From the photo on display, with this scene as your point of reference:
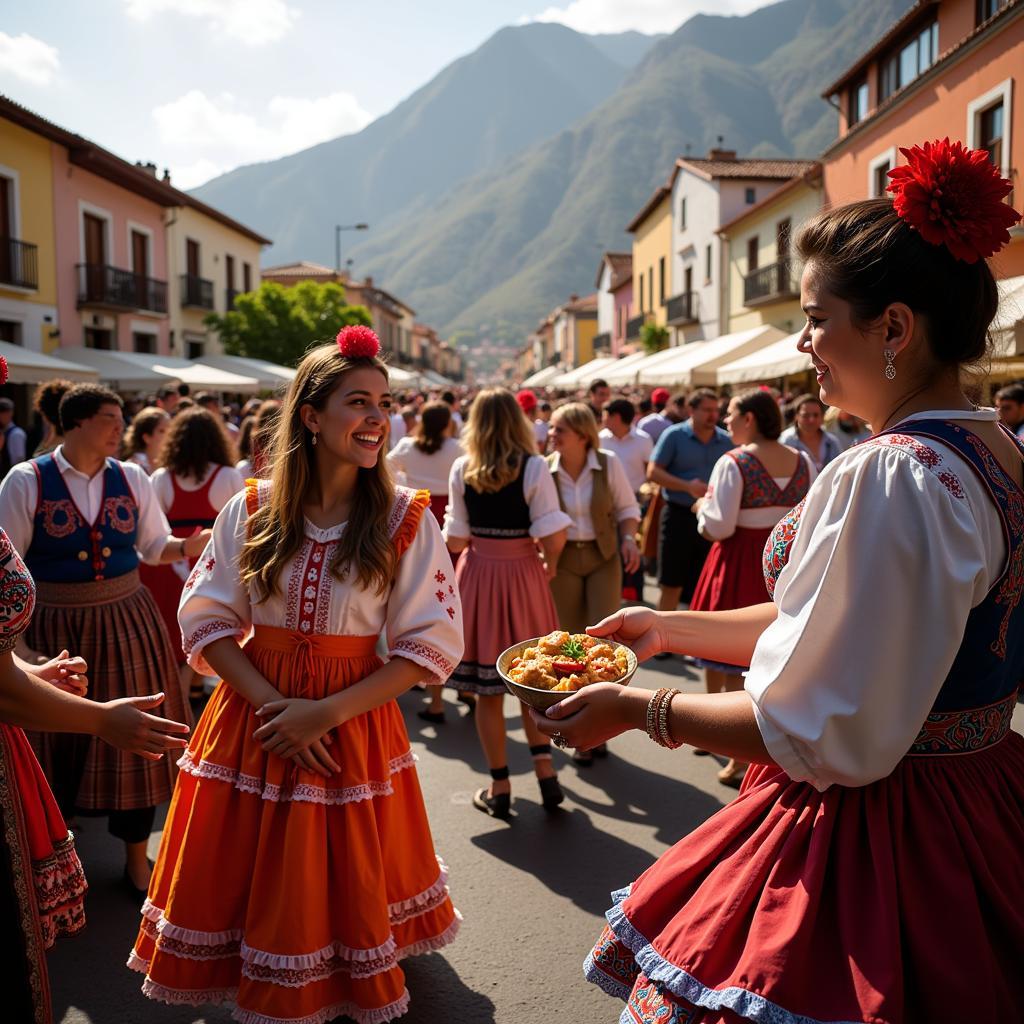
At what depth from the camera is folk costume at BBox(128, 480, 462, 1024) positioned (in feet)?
8.27

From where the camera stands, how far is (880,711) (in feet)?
4.56

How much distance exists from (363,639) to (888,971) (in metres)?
1.77

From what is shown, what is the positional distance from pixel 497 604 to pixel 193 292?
83.3 ft

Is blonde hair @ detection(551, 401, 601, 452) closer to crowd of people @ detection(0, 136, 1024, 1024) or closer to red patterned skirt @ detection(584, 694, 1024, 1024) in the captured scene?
crowd of people @ detection(0, 136, 1024, 1024)

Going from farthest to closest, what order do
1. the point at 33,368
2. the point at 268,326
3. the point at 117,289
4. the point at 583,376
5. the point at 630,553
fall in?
the point at 583,376, the point at 268,326, the point at 117,289, the point at 33,368, the point at 630,553

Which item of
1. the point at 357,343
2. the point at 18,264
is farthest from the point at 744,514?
the point at 18,264

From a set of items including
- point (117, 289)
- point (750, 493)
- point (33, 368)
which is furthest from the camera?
point (117, 289)

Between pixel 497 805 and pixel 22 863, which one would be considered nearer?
pixel 22 863

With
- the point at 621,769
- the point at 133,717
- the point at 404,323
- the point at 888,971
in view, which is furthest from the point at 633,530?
the point at 404,323

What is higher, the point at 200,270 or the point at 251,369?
the point at 200,270

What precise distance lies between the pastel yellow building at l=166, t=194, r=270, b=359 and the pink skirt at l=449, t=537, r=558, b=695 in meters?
24.0

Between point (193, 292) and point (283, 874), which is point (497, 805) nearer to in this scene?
point (283, 874)

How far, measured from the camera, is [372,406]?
9.33 ft

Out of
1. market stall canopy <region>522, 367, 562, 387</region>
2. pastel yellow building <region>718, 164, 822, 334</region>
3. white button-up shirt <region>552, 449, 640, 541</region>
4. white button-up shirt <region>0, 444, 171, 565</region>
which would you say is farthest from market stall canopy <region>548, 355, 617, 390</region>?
white button-up shirt <region>0, 444, 171, 565</region>
